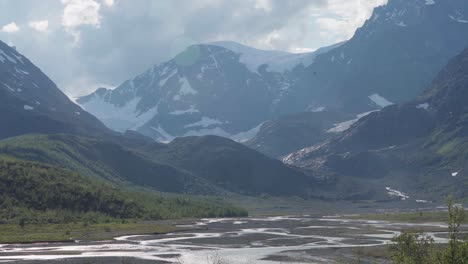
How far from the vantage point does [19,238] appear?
133000mm

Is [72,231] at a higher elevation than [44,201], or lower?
lower

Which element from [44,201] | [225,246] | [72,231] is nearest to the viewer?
[225,246]

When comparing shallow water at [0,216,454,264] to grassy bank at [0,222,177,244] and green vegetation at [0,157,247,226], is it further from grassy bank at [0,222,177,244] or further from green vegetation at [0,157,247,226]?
green vegetation at [0,157,247,226]

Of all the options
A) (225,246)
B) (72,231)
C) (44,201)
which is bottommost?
(225,246)

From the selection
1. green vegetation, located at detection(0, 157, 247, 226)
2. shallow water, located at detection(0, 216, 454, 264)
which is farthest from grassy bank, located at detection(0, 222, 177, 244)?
green vegetation, located at detection(0, 157, 247, 226)

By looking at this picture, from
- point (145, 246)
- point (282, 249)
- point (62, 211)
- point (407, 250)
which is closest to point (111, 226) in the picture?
point (62, 211)

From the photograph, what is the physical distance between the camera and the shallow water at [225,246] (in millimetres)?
103500

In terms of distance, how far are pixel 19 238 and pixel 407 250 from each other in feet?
343

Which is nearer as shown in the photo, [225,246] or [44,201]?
[225,246]

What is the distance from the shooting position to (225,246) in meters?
123

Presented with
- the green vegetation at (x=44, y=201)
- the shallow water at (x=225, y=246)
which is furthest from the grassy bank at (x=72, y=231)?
the green vegetation at (x=44, y=201)

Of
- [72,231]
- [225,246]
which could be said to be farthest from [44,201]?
[225,246]

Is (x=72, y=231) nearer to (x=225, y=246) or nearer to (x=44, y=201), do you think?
(x=44, y=201)

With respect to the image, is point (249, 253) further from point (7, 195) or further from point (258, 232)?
point (7, 195)
